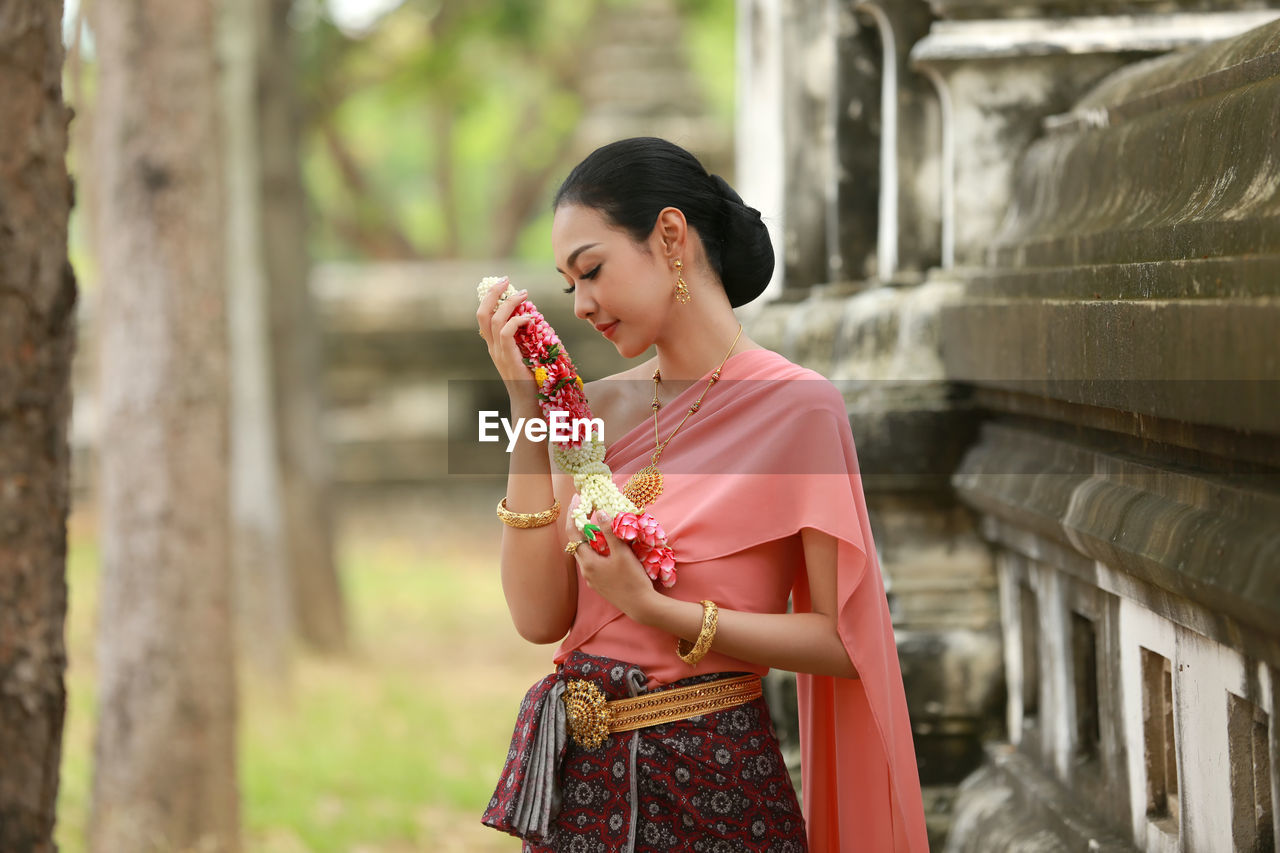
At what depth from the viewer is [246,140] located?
277 inches

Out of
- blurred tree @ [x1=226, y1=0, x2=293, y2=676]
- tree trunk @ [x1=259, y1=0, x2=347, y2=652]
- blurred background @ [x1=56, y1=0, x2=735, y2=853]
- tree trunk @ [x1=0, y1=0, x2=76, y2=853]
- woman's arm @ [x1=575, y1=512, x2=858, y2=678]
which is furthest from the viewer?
tree trunk @ [x1=259, y1=0, x2=347, y2=652]

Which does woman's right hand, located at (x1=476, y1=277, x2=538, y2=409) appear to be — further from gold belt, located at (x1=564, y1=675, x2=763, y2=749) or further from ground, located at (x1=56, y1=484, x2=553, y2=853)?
ground, located at (x1=56, y1=484, x2=553, y2=853)

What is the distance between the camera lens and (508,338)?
2.02m

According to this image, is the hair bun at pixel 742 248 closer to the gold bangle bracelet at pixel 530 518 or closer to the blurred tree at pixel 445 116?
the gold bangle bracelet at pixel 530 518

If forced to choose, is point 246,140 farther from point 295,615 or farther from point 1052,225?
point 1052,225

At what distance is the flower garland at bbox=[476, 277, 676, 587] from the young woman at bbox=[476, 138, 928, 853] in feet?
0.07

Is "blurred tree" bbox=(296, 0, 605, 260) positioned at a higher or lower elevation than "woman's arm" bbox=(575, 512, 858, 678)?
higher

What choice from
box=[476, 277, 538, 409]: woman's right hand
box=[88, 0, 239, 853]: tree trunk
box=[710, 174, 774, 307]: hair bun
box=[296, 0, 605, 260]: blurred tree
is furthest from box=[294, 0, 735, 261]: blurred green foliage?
box=[476, 277, 538, 409]: woman's right hand

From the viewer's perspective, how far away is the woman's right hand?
2.02 meters

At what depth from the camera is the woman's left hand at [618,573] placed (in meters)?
2.02

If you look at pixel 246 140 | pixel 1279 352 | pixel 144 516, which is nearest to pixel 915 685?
pixel 1279 352

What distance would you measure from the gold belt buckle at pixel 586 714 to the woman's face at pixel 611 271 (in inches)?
19.6

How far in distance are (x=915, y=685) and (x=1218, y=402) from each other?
57.0 inches

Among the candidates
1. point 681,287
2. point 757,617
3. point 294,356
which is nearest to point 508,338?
point 681,287
